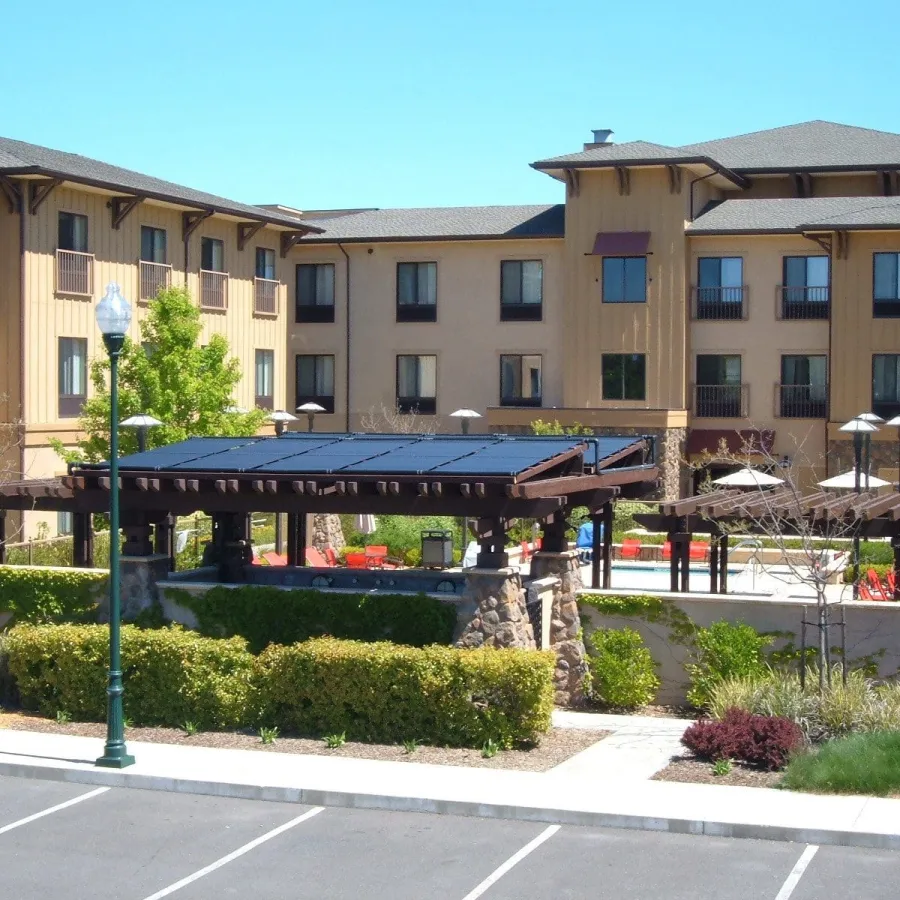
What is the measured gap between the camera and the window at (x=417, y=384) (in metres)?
51.8

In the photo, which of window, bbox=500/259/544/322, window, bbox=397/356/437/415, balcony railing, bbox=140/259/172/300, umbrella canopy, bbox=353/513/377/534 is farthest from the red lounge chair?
window, bbox=397/356/437/415

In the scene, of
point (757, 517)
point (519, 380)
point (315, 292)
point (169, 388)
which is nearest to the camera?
point (757, 517)

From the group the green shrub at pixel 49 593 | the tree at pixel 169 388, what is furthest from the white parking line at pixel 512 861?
the tree at pixel 169 388

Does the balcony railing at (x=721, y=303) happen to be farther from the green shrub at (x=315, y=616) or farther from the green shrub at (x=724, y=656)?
the green shrub at (x=315, y=616)

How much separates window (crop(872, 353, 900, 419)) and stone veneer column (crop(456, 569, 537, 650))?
2992 centimetres

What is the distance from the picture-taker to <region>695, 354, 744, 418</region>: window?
48.1 metres

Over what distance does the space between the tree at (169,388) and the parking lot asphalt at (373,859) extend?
19.4 meters

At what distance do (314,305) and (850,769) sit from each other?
133 ft

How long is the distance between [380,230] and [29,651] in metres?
34.7

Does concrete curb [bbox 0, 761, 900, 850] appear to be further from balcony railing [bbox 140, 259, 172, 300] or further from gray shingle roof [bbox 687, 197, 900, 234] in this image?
gray shingle roof [bbox 687, 197, 900, 234]

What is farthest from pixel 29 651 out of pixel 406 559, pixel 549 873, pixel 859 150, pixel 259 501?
pixel 859 150

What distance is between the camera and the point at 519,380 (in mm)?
50938

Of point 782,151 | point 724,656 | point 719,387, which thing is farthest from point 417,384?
point 724,656

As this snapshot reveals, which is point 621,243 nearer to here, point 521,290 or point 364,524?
point 521,290
